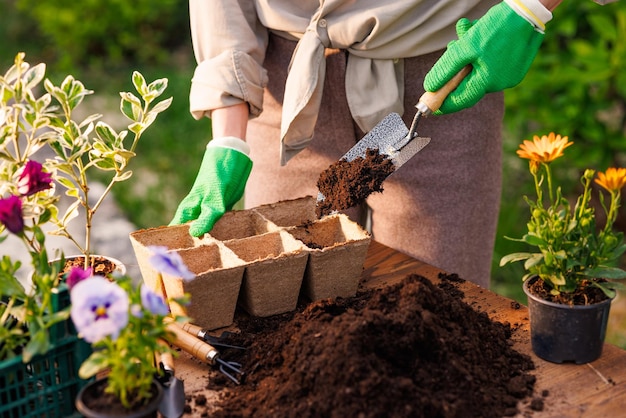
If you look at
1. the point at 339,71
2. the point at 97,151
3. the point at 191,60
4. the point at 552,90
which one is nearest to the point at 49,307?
the point at 97,151

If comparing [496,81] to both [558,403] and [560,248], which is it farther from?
[558,403]

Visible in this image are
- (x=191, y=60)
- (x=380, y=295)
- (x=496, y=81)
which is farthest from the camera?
(x=191, y=60)

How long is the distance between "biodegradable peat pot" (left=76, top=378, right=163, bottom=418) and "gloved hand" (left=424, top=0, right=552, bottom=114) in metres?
0.95

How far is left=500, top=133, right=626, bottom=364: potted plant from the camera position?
1.29m

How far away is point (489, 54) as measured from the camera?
1615mm

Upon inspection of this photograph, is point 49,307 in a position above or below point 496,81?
below

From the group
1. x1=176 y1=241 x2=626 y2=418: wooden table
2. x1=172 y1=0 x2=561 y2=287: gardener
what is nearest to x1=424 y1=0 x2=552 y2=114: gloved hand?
x1=172 y1=0 x2=561 y2=287: gardener

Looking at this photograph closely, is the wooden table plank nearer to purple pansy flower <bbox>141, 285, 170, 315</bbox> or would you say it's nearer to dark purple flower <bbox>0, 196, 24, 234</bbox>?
purple pansy flower <bbox>141, 285, 170, 315</bbox>

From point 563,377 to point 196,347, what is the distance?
0.64 m

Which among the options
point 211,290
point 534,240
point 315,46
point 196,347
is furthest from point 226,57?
point 534,240

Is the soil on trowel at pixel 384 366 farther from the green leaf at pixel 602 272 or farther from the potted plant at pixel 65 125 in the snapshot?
the potted plant at pixel 65 125

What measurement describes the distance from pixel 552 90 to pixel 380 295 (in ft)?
7.45

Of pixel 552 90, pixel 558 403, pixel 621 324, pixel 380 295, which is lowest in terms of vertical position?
pixel 621 324

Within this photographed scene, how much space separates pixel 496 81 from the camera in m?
1.65
